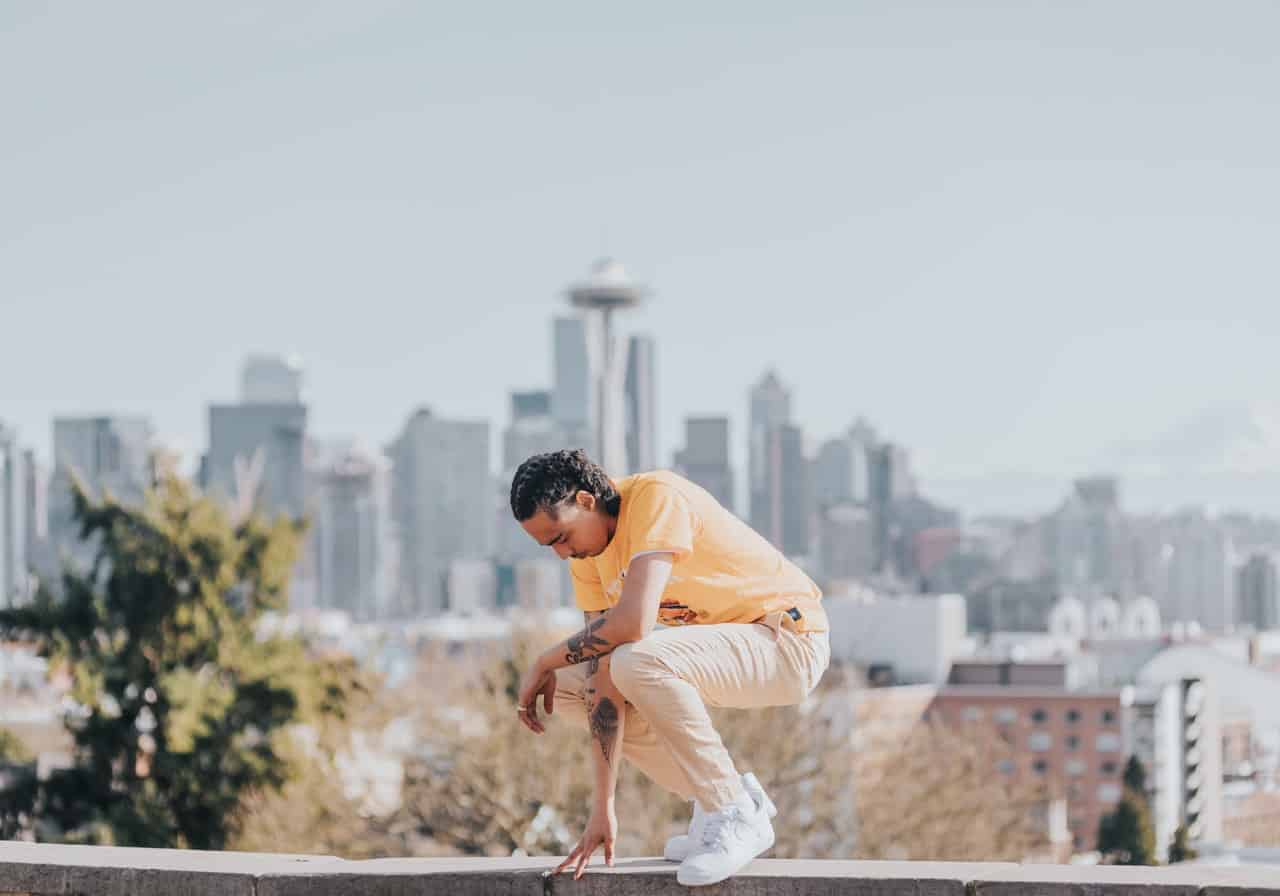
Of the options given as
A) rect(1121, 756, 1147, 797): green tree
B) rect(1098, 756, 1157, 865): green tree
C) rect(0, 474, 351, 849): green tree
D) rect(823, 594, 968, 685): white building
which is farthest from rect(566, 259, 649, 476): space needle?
rect(0, 474, 351, 849): green tree

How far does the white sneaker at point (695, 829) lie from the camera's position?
6094mm

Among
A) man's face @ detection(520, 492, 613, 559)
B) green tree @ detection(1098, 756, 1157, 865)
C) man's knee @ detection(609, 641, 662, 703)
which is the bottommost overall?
green tree @ detection(1098, 756, 1157, 865)

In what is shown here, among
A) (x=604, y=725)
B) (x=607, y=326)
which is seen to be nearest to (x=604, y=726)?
(x=604, y=725)

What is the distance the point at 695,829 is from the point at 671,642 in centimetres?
52

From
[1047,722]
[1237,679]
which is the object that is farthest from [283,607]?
[1237,679]

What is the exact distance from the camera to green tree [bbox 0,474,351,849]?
26.9 m

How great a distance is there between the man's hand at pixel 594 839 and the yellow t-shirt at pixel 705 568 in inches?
23.1

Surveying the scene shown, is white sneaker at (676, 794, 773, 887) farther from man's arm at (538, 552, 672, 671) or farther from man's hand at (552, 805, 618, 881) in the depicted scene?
man's arm at (538, 552, 672, 671)

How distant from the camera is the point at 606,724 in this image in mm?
6219

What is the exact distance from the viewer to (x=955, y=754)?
3006 centimetres

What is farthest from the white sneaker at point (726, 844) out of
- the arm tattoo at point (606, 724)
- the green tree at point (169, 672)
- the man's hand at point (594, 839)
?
the green tree at point (169, 672)

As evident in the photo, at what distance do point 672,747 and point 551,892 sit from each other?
0.54 metres

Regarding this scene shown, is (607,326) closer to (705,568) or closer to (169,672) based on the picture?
(169,672)

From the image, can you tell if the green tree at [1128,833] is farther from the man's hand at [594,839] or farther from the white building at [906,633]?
the man's hand at [594,839]
